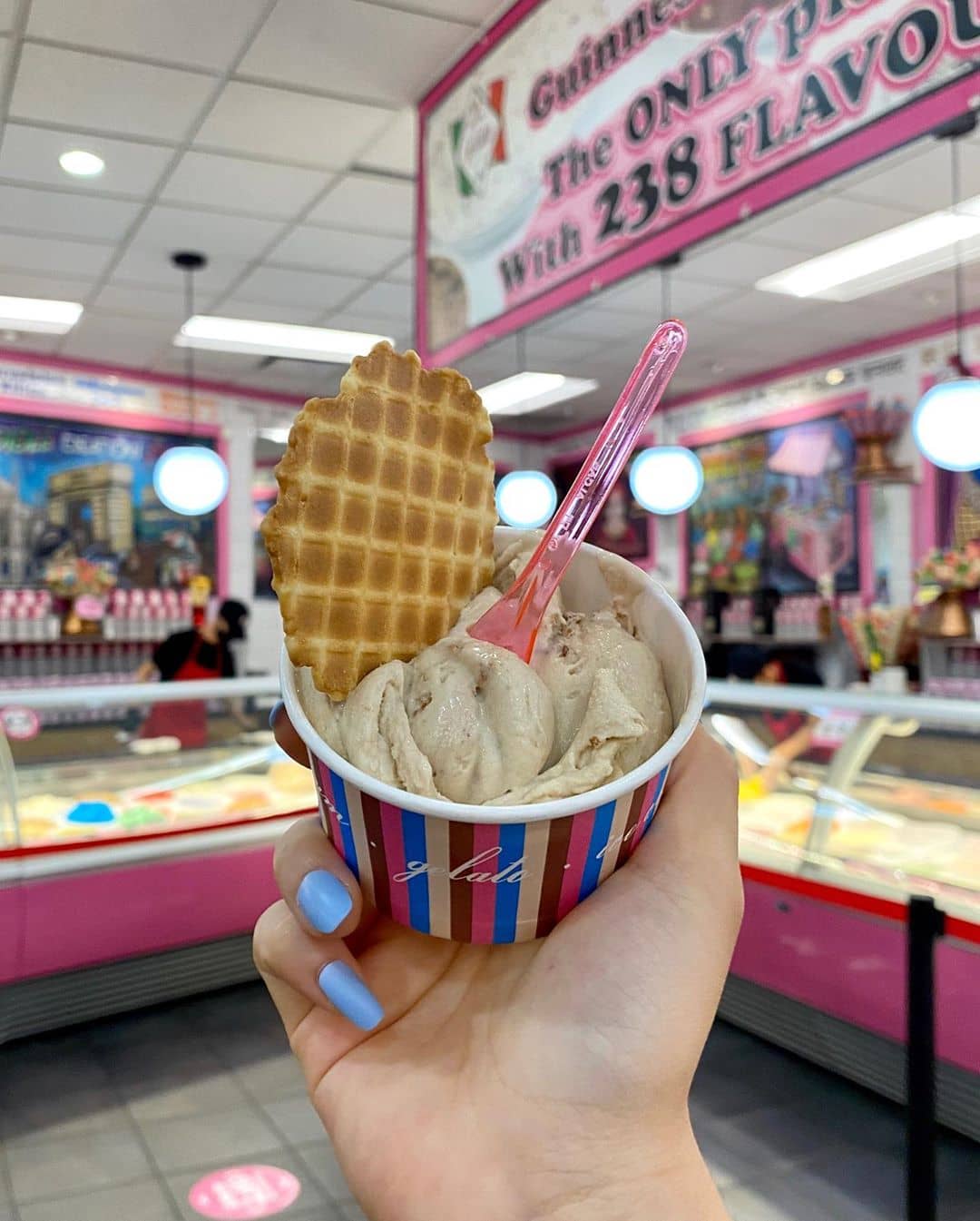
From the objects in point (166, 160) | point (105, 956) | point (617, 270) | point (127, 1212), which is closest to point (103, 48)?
point (166, 160)

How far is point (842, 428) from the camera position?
9258mm

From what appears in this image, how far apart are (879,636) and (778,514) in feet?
9.48

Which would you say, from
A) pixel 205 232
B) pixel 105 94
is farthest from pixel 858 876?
pixel 205 232

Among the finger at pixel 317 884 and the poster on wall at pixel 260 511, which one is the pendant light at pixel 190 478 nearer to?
the poster on wall at pixel 260 511

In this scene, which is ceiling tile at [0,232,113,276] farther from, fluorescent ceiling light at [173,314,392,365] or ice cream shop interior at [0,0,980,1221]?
fluorescent ceiling light at [173,314,392,365]

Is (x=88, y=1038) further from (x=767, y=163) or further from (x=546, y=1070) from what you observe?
(x=767, y=163)

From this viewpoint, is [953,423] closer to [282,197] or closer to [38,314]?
[282,197]

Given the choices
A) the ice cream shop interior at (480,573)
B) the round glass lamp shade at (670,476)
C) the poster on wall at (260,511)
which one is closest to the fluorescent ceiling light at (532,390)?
the ice cream shop interior at (480,573)

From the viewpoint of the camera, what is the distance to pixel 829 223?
6324 millimetres

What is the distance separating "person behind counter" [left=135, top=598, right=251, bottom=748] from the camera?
405 cm

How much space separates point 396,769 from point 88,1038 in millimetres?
3239

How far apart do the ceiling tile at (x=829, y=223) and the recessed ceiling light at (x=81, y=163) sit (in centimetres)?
392

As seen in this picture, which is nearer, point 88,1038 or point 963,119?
point 963,119

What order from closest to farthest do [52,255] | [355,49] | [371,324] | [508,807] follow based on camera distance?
[508,807], [355,49], [52,255], [371,324]
